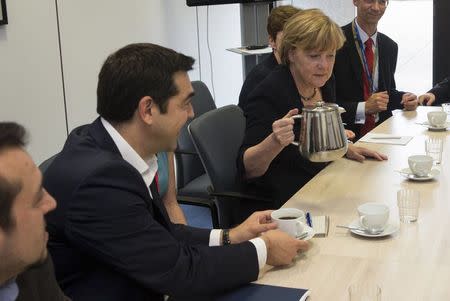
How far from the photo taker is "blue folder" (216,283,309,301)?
1536 mm

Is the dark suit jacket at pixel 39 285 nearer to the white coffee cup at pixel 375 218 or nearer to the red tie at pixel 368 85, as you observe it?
the white coffee cup at pixel 375 218

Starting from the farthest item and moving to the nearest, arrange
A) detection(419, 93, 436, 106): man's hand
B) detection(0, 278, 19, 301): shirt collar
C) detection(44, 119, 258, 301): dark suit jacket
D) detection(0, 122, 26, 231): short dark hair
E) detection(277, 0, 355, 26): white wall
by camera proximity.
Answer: detection(277, 0, 355, 26): white wall < detection(419, 93, 436, 106): man's hand < detection(44, 119, 258, 301): dark suit jacket < detection(0, 278, 19, 301): shirt collar < detection(0, 122, 26, 231): short dark hair

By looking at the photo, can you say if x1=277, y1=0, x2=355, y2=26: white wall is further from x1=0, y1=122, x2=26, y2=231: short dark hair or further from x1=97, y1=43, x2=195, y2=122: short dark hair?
x1=0, y1=122, x2=26, y2=231: short dark hair

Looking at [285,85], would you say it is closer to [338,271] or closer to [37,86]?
[338,271]

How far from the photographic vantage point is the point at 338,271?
65.9 inches

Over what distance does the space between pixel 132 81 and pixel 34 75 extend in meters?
2.15

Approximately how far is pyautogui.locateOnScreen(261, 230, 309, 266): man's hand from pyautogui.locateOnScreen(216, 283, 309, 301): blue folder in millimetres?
102

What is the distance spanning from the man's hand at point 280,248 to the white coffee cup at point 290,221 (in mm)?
97

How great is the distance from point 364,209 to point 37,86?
2363 mm

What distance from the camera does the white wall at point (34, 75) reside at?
3.45m

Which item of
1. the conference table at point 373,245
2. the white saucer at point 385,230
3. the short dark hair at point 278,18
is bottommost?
the conference table at point 373,245

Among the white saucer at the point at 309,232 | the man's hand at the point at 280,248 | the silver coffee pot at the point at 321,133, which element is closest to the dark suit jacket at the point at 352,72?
the silver coffee pot at the point at 321,133

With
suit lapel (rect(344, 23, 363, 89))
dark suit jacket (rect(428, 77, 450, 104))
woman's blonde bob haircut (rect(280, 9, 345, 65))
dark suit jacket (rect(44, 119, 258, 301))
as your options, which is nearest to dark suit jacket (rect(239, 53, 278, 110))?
suit lapel (rect(344, 23, 363, 89))

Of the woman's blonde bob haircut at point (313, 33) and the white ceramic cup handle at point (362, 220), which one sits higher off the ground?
the woman's blonde bob haircut at point (313, 33)
